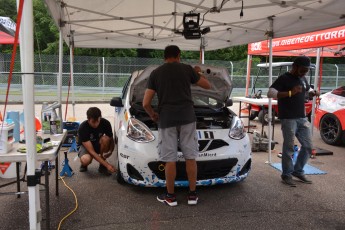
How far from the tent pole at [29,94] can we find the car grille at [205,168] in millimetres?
1576

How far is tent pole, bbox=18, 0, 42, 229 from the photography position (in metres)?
2.30

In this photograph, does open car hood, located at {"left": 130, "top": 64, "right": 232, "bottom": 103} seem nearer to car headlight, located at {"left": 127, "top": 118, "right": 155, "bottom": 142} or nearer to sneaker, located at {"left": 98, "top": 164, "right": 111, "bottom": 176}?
car headlight, located at {"left": 127, "top": 118, "right": 155, "bottom": 142}

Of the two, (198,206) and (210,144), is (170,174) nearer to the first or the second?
(198,206)

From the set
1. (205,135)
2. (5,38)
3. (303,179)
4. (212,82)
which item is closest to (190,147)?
(205,135)

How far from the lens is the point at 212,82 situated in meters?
4.93

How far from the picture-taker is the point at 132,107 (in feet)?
14.8

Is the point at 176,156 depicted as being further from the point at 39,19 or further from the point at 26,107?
the point at 39,19

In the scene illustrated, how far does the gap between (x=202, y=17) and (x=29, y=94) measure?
14.7 ft

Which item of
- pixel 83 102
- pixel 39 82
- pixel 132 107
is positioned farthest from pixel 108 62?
pixel 132 107

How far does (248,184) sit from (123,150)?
1.85 metres

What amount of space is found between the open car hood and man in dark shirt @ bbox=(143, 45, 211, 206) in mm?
977

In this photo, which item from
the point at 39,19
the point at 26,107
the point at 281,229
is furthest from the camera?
the point at 39,19

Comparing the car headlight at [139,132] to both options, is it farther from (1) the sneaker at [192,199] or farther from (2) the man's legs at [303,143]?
(2) the man's legs at [303,143]

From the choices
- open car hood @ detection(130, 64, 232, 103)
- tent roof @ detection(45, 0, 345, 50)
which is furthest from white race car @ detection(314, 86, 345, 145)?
open car hood @ detection(130, 64, 232, 103)
